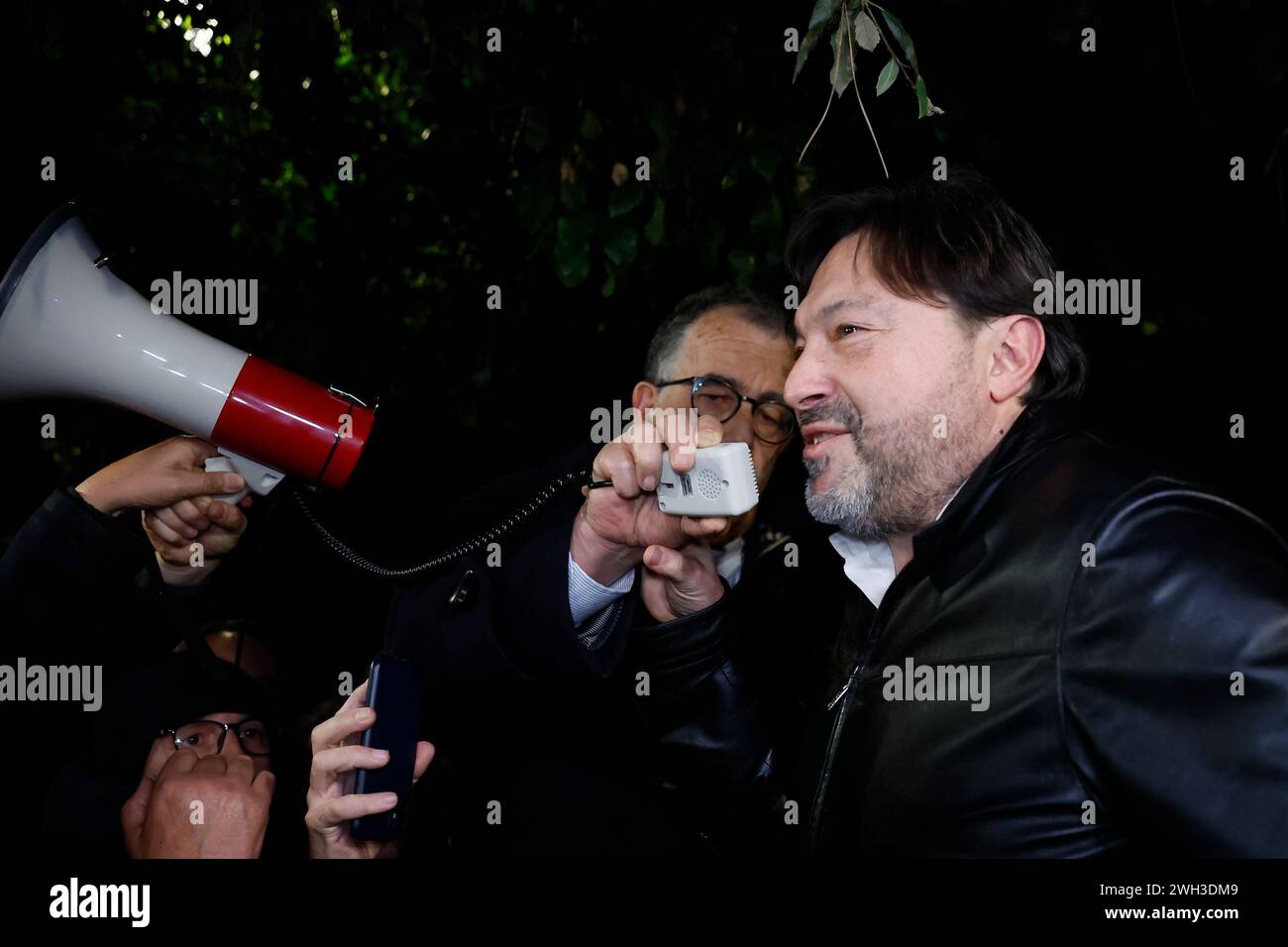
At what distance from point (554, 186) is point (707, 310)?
56cm

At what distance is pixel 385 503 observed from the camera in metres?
4.63

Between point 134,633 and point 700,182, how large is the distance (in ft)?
5.98

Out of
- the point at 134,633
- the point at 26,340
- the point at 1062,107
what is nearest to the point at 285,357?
the point at 134,633

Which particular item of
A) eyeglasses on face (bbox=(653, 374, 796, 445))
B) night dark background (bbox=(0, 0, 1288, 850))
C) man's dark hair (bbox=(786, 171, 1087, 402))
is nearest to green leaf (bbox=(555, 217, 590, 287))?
night dark background (bbox=(0, 0, 1288, 850))

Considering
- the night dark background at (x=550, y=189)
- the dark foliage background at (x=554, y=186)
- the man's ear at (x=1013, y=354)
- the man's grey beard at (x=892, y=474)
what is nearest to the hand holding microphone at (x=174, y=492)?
the night dark background at (x=550, y=189)

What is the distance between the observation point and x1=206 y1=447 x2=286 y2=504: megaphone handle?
2.21m

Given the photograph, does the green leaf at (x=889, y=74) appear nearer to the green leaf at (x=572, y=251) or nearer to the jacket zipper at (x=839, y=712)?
the jacket zipper at (x=839, y=712)

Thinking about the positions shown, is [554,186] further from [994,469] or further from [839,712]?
[839,712]

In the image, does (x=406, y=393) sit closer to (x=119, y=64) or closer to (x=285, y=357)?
(x=285, y=357)

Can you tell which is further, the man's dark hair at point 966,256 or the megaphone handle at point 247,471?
the megaphone handle at point 247,471

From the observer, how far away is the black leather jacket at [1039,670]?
1.37m

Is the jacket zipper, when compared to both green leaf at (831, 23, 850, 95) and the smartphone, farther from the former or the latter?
green leaf at (831, 23, 850, 95)

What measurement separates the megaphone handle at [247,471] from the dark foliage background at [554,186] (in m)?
0.40
